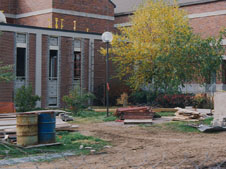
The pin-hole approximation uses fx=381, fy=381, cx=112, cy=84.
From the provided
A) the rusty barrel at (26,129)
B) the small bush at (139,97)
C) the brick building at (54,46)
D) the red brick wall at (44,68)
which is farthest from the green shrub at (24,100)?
the rusty barrel at (26,129)

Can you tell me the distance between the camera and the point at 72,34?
26594 millimetres

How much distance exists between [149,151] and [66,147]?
2.33m

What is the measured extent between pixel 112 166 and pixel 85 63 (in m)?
20.1

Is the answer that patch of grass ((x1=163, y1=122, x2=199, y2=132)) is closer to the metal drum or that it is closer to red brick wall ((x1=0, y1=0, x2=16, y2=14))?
the metal drum

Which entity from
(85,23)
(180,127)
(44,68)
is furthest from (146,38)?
(180,127)

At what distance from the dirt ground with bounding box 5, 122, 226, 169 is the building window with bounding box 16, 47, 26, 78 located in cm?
1106

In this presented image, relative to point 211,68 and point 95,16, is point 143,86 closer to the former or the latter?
point 211,68

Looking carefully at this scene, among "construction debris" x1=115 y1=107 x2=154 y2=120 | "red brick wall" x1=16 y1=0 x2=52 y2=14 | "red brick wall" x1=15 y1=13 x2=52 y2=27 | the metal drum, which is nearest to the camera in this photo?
the metal drum

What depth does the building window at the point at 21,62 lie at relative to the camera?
24.9m

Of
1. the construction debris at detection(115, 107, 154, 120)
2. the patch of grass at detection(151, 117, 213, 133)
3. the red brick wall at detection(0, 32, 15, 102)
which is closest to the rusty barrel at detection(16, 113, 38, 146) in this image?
the patch of grass at detection(151, 117, 213, 133)

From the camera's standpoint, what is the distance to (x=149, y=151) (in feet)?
33.1

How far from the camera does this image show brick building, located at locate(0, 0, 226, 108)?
80.0 feet

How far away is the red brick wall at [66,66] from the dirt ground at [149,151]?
11.3m

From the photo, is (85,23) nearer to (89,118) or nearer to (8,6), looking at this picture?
(8,6)
